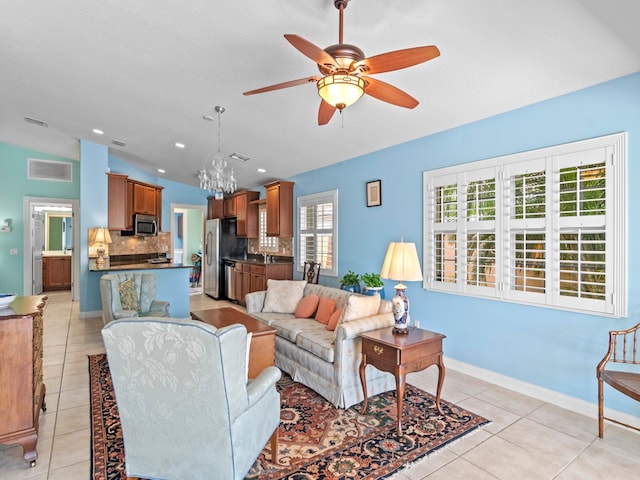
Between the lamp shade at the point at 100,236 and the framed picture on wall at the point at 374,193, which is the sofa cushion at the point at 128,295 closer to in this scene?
the lamp shade at the point at 100,236

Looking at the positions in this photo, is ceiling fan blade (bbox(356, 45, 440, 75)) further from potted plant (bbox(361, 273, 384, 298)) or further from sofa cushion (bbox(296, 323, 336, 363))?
potted plant (bbox(361, 273, 384, 298))

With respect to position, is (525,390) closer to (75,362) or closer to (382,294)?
(382,294)

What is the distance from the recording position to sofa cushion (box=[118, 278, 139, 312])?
4195 mm

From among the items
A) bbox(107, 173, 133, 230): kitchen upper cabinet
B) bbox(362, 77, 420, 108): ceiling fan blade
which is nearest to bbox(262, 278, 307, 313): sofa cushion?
bbox(362, 77, 420, 108): ceiling fan blade

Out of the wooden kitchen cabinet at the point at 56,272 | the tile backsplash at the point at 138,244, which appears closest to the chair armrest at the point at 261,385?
the tile backsplash at the point at 138,244

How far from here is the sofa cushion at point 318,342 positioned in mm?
2988

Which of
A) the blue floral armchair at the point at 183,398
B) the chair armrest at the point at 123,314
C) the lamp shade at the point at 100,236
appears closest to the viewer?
the blue floral armchair at the point at 183,398

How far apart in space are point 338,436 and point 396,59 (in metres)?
2.45

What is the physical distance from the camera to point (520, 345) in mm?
3207

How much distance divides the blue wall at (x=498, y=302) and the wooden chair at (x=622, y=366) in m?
0.10

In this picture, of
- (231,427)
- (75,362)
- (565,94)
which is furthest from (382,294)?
(75,362)

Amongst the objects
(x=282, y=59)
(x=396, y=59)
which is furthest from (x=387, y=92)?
(x=282, y=59)

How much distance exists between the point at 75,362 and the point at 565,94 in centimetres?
A: 558

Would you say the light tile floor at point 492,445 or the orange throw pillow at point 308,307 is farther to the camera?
the orange throw pillow at point 308,307
